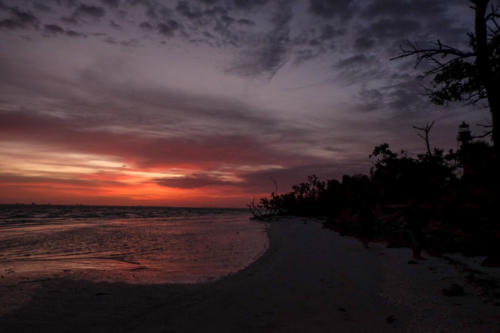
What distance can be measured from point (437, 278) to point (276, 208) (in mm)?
42855

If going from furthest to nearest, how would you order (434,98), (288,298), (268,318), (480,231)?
(434,98) → (288,298) → (480,231) → (268,318)

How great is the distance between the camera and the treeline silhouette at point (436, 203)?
4.05 m

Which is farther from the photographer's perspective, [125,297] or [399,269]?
[399,269]

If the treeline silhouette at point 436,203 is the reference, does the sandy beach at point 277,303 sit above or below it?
below

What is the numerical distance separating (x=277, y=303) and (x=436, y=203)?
3.42m

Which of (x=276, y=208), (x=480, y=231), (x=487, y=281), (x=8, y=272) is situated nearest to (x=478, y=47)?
(x=480, y=231)

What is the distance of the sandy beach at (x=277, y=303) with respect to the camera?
11.9 feet

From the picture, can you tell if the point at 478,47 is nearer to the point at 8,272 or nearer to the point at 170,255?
the point at 170,255

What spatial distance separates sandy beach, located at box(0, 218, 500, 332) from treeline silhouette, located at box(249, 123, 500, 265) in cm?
77

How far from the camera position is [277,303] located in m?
4.65

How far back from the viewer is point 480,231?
14.5 feet

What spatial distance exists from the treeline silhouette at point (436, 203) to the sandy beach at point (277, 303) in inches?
30.3

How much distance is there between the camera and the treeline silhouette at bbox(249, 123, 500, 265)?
405 centimetres

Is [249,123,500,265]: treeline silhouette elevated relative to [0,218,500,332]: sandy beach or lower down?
elevated
